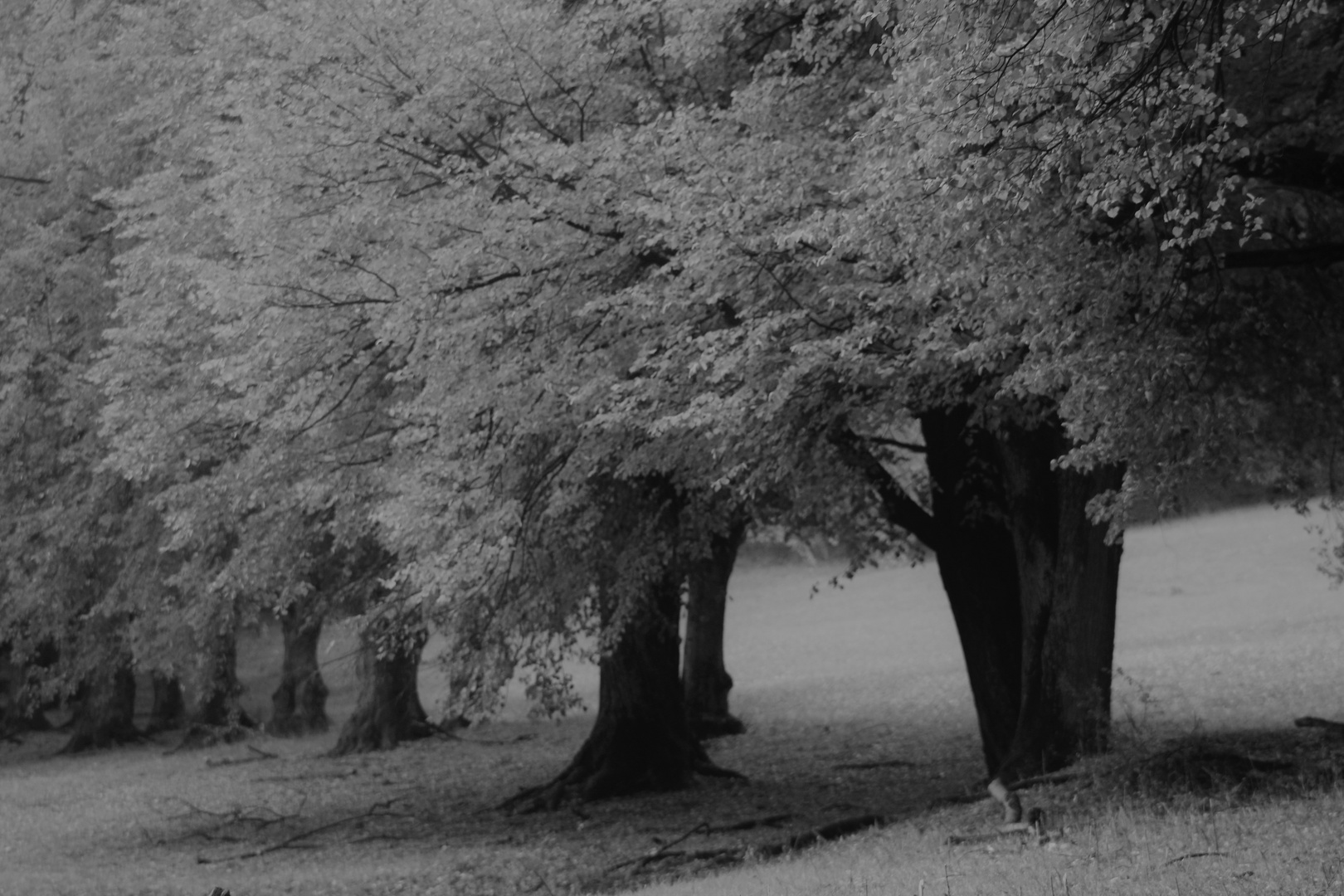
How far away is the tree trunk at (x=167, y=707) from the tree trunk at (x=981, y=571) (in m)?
25.7

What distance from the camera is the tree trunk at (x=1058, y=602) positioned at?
1409 centimetres

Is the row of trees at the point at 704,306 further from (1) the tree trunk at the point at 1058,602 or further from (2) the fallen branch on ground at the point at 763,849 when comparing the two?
(2) the fallen branch on ground at the point at 763,849

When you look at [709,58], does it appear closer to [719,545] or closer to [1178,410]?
[1178,410]

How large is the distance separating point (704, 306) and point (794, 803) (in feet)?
29.6

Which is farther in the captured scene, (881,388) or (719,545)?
(719,545)

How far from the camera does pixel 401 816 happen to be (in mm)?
20094

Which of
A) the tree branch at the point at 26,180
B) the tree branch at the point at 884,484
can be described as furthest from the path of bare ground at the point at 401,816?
the tree branch at the point at 26,180

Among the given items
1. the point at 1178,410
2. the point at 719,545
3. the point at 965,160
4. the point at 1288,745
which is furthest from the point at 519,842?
the point at 965,160

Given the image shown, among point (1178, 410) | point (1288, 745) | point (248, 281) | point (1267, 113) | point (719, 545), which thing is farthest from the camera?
point (719, 545)

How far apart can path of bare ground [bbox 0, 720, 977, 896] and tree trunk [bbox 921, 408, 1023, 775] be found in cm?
116

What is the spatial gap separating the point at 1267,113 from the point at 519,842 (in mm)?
11240

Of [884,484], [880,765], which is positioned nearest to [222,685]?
[880,765]

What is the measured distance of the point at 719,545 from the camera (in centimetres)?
2067

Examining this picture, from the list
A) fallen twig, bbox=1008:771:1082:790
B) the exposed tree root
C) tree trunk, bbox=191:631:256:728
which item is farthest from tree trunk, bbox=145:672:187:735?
fallen twig, bbox=1008:771:1082:790
